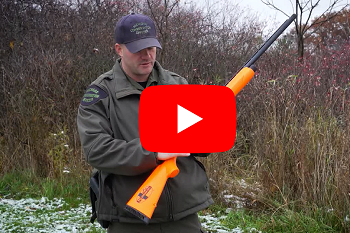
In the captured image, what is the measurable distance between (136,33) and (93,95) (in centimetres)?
39

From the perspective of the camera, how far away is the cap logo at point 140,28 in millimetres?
2010

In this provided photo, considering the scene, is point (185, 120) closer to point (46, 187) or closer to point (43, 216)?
point (43, 216)

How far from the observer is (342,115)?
4344 millimetres

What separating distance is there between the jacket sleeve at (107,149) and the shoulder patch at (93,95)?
23 mm

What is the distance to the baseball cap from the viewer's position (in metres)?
2.00

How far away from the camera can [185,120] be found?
4.23 feet

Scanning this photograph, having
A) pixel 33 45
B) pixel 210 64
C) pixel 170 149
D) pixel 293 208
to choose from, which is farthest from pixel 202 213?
pixel 33 45

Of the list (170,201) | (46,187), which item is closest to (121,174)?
(170,201)

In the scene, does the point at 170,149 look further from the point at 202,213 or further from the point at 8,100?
the point at 8,100

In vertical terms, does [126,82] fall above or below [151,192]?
above

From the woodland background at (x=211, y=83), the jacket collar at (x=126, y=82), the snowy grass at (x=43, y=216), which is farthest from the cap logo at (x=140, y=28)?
the snowy grass at (x=43, y=216)

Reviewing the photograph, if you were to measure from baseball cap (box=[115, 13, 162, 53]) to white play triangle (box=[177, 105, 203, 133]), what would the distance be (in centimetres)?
76

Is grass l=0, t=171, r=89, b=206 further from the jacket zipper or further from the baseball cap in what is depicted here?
the baseball cap

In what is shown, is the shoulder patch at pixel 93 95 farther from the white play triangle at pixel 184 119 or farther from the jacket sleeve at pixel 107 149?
the white play triangle at pixel 184 119
